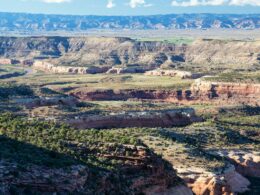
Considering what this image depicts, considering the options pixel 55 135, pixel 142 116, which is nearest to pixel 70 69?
pixel 142 116

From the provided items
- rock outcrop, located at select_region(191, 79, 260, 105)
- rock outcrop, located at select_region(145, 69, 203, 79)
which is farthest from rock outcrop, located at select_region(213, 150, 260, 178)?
rock outcrop, located at select_region(145, 69, 203, 79)

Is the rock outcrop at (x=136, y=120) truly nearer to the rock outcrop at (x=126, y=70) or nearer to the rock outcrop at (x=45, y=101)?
the rock outcrop at (x=45, y=101)

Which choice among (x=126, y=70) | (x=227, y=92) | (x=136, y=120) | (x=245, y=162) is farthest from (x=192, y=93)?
(x=245, y=162)

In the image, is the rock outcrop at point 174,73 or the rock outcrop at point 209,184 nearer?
the rock outcrop at point 209,184

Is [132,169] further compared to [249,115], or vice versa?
[249,115]

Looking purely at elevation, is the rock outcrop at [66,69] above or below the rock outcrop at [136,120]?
above

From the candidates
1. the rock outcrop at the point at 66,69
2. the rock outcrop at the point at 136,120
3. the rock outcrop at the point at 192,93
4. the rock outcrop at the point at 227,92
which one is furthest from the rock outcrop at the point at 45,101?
the rock outcrop at the point at 66,69

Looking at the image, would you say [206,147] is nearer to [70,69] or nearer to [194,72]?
[194,72]

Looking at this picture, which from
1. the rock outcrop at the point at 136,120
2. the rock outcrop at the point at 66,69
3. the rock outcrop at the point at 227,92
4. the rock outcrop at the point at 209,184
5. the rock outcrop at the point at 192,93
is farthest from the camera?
the rock outcrop at the point at 66,69

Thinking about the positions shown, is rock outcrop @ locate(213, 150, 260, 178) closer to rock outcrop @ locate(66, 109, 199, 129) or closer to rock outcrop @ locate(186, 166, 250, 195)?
rock outcrop @ locate(186, 166, 250, 195)
